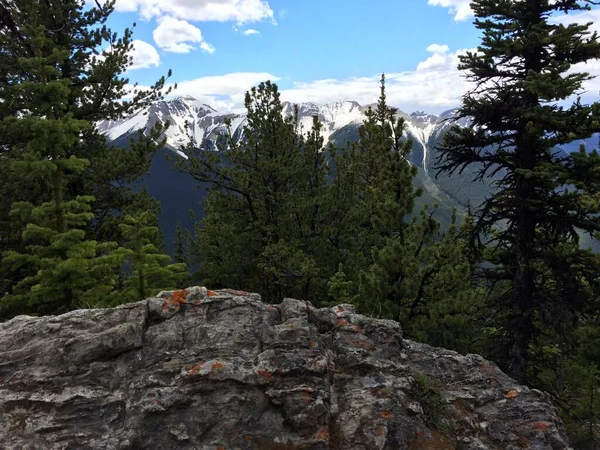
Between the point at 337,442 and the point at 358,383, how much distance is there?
1193mm

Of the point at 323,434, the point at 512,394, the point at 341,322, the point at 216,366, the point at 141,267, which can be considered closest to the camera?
the point at 323,434

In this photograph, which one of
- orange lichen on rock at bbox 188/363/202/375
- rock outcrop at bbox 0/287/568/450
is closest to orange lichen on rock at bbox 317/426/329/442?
rock outcrop at bbox 0/287/568/450

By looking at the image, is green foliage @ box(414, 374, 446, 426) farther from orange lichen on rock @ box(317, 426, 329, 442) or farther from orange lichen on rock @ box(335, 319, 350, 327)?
orange lichen on rock @ box(317, 426, 329, 442)

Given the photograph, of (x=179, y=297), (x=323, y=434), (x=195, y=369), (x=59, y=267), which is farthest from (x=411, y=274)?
(x=59, y=267)

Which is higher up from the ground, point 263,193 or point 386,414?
point 263,193

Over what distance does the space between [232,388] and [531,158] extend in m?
12.6

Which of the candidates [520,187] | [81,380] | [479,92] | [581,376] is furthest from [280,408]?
[581,376]

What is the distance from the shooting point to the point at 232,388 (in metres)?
6.30

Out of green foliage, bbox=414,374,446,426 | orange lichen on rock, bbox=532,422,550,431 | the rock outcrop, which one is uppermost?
the rock outcrop

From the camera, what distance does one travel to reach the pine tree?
1229cm

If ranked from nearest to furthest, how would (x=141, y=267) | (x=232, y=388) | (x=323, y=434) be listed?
(x=323, y=434)
(x=232, y=388)
(x=141, y=267)

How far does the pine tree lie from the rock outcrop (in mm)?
6644

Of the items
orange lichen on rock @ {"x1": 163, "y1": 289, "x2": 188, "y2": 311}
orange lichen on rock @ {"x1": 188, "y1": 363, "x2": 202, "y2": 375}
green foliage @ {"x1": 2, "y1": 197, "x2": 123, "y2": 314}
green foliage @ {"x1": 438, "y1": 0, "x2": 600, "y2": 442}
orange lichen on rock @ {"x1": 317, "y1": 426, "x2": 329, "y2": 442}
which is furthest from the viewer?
green foliage @ {"x1": 438, "y1": 0, "x2": 600, "y2": 442}

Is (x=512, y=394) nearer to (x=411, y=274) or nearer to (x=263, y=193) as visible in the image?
(x=411, y=274)
